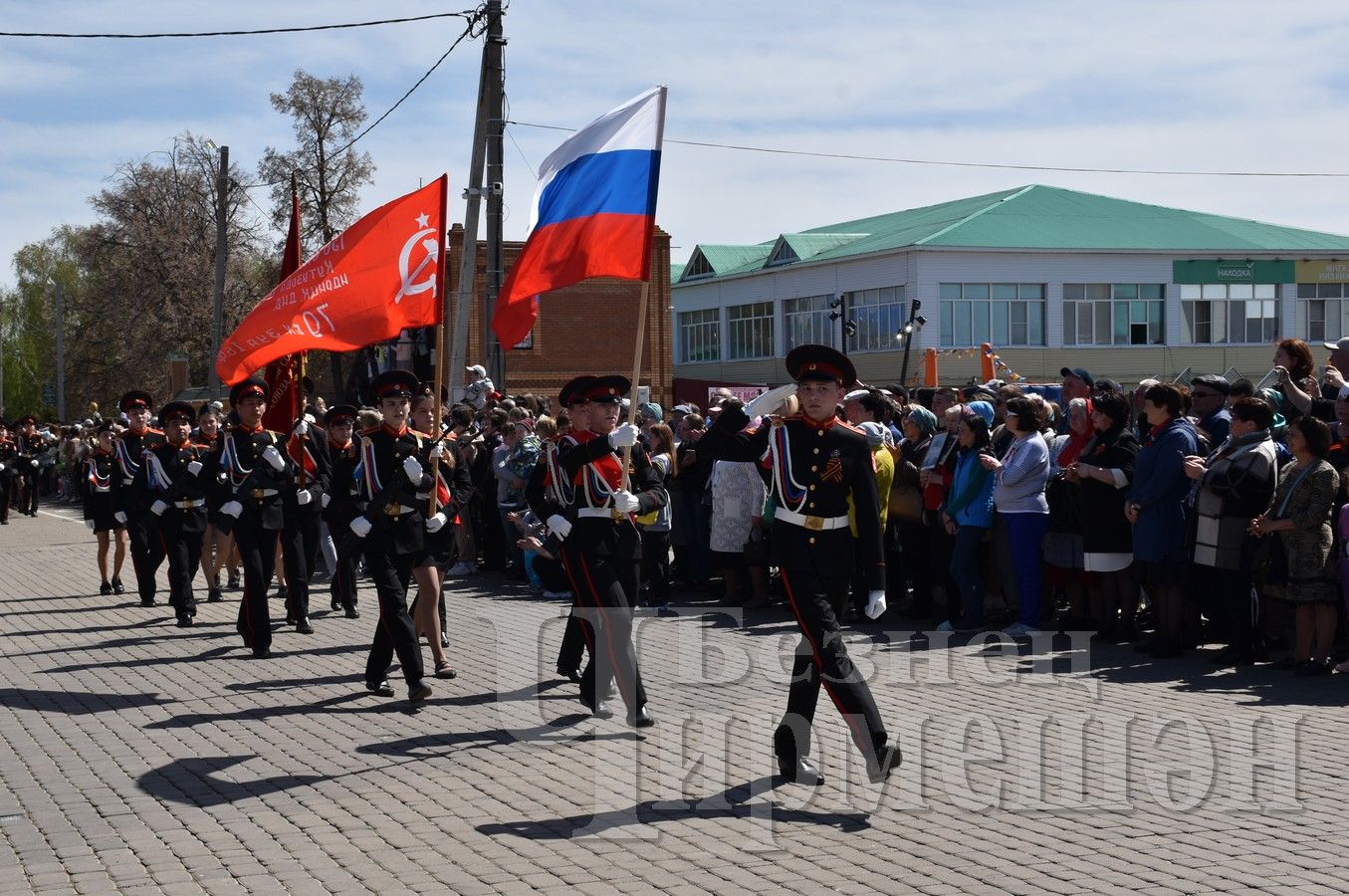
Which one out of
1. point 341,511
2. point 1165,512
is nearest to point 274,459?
point 341,511

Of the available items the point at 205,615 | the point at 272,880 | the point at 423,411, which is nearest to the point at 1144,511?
the point at 423,411

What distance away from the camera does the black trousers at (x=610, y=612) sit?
875 centimetres

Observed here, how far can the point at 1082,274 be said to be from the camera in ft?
186

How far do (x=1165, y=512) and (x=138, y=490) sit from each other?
9.60 m

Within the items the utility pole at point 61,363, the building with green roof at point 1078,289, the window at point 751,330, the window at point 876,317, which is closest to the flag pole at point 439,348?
the building with green roof at point 1078,289

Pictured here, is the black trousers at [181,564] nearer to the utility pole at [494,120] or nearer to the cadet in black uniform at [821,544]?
the utility pole at [494,120]

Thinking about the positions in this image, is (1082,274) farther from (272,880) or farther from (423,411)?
(272,880)

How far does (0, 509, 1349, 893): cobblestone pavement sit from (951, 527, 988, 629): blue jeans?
87 centimetres

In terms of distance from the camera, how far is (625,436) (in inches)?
339

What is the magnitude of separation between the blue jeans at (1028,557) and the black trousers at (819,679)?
4673mm

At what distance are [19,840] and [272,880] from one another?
4.58 feet

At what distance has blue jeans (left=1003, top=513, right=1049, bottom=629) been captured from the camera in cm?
1193

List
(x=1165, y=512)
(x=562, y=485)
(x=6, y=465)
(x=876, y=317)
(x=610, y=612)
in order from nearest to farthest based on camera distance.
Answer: (x=610, y=612), (x=562, y=485), (x=1165, y=512), (x=6, y=465), (x=876, y=317)

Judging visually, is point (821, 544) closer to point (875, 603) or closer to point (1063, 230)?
point (875, 603)
